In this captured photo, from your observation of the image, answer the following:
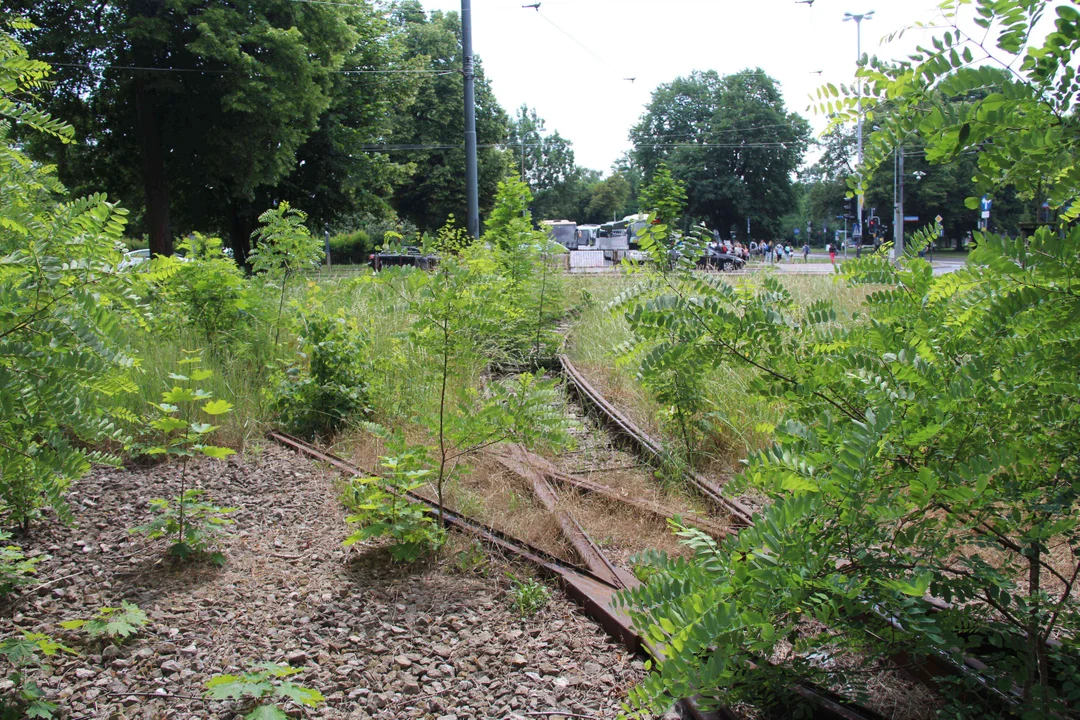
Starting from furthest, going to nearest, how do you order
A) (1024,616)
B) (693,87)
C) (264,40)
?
(693,87)
(264,40)
(1024,616)

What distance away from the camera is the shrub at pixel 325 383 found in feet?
18.8

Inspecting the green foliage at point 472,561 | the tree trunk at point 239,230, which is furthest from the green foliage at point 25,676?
the tree trunk at point 239,230

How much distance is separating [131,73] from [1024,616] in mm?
22634

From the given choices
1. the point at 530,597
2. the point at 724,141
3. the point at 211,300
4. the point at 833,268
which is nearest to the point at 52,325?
the point at 530,597

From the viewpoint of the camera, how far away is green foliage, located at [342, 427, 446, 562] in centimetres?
337

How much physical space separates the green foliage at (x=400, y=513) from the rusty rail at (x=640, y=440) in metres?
1.37

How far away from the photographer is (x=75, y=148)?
67.3 feet

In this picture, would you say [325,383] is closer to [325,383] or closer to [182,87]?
[325,383]

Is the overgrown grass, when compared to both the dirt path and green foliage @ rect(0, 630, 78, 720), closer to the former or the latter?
the dirt path

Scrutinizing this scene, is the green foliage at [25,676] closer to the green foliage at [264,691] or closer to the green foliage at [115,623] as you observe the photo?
the green foliage at [115,623]

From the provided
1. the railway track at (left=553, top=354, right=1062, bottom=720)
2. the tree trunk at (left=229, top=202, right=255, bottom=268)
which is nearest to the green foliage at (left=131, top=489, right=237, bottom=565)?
the railway track at (left=553, top=354, right=1062, bottom=720)

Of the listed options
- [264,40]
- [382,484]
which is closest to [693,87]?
[264,40]

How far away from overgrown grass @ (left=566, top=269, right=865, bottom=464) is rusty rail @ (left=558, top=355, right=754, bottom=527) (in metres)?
0.17

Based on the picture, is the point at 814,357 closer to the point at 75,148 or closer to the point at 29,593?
the point at 29,593
